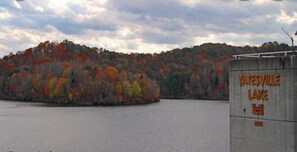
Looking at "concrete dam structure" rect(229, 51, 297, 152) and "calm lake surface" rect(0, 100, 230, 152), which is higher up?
"concrete dam structure" rect(229, 51, 297, 152)

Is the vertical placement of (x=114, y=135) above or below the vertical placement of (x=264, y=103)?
below

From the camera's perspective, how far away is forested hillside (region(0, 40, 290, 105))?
110 meters

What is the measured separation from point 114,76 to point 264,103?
326 ft

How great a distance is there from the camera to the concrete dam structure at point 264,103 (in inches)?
611

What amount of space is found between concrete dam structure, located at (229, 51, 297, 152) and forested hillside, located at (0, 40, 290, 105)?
75997 millimetres

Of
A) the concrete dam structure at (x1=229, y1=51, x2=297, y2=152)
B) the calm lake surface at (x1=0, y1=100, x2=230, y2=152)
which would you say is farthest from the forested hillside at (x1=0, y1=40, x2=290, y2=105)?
the concrete dam structure at (x1=229, y1=51, x2=297, y2=152)

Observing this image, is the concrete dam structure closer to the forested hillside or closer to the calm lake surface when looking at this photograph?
the calm lake surface

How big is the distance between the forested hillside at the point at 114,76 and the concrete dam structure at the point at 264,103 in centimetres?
7600

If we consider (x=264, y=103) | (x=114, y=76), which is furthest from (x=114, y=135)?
(x=114, y=76)

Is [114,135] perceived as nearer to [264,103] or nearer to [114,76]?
[264,103]

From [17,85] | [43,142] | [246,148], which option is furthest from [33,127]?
[17,85]

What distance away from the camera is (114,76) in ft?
377

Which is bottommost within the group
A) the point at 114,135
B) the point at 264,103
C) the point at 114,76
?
the point at 114,135

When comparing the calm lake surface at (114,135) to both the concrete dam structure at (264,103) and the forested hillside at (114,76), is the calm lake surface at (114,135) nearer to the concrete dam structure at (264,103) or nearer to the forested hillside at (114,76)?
the concrete dam structure at (264,103)
